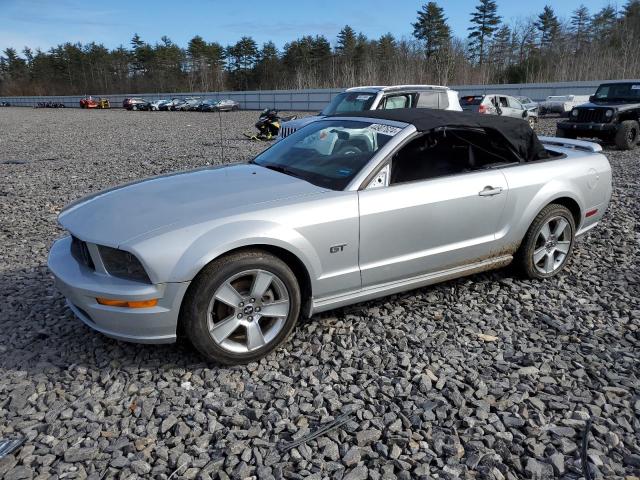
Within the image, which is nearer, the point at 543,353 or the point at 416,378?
the point at 416,378

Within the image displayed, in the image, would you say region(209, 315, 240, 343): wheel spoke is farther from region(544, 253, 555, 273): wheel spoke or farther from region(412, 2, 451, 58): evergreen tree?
region(412, 2, 451, 58): evergreen tree

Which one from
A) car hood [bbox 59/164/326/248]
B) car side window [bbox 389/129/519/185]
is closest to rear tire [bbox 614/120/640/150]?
car side window [bbox 389/129/519/185]

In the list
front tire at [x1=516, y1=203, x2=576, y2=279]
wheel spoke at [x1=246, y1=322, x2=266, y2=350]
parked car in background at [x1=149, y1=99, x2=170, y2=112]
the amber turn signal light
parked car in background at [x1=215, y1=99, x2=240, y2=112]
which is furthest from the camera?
parked car in background at [x1=149, y1=99, x2=170, y2=112]

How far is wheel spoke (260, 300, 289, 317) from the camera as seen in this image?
3119mm

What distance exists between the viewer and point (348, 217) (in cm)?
324

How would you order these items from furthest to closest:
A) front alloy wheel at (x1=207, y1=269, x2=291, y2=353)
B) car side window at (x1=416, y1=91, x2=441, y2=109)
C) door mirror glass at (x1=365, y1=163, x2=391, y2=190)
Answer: car side window at (x1=416, y1=91, x2=441, y2=109) < door mirror glass at (x1=365, y1=163, x2=391, y2=190) < front alloy wheel at (x1=207, y1=269, x2=291, y2=353)

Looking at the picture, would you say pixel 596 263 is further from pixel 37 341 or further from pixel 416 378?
pixel 37 341

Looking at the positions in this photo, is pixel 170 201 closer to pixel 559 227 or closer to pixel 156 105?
pixel 559 227

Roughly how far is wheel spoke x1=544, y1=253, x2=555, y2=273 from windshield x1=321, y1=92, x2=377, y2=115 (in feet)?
20.7

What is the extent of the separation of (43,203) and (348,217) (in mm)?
5941

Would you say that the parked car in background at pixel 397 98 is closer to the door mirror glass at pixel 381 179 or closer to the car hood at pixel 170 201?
the car hood at pixel 170 201

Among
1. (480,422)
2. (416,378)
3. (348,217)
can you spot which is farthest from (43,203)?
(480,422)

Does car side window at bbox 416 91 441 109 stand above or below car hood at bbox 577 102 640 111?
above

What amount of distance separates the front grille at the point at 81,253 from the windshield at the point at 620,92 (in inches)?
574
